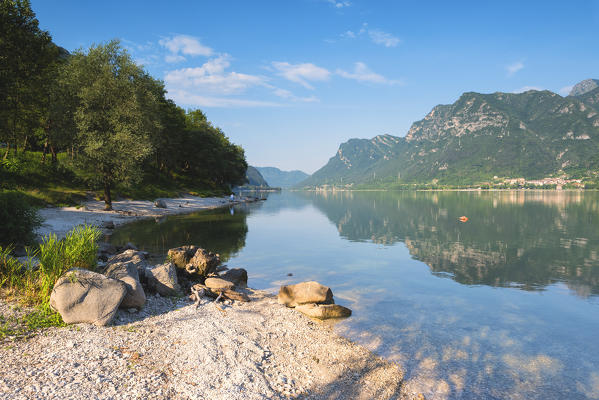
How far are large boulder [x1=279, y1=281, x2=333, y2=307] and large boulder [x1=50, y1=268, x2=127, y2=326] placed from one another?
7.55 metres

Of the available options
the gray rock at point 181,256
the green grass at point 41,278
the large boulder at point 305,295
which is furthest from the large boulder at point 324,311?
the green grass at point 41,278

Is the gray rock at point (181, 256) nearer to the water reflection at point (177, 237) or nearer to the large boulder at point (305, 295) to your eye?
the water reflection at point (177, 237)

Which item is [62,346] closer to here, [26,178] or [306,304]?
[306,304]

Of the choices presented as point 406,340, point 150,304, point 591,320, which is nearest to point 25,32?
point 150,304

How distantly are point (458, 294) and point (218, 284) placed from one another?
42.0ft

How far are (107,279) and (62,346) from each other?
250 centimetres

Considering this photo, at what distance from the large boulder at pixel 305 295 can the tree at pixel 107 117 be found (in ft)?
124

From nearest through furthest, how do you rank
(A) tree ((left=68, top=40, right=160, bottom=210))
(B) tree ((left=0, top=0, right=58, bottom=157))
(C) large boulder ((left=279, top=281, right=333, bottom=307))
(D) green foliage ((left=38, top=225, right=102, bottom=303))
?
(D) green foliage ((left=38, top=225, right=102, bottom=303)), (C) large boulder ((left=279, top=281, right=333, bottom=307)), (B) tree ((left=0, top=0, right=58, bottom=157)), (A) tree ((left=68, top=40, right=160, bottom=210))

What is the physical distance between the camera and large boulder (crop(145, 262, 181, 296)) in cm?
1448

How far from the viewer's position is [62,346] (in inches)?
348

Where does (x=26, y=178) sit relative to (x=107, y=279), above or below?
above

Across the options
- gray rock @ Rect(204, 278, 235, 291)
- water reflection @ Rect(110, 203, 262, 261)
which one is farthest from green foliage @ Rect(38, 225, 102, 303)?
water reflection @ Rect(110, 203, 262, 261)

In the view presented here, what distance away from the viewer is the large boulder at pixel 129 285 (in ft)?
38.9

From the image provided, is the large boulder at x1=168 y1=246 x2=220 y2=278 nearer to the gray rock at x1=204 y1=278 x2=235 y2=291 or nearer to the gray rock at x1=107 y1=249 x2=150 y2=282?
the gray rock at x1=204 y1=278 x2=235 y2=291
